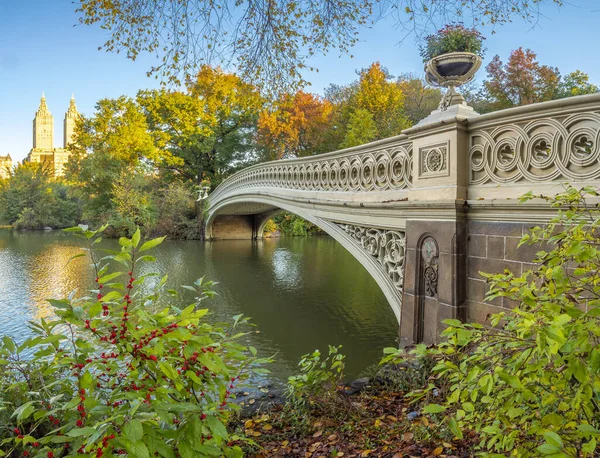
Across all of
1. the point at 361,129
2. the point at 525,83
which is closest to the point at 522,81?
the point at 525,83

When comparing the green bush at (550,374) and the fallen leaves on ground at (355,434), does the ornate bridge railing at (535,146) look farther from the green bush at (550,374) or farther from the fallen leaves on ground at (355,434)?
the fallen leaves on ground at (355,434)

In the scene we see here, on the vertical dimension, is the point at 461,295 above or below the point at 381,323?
above

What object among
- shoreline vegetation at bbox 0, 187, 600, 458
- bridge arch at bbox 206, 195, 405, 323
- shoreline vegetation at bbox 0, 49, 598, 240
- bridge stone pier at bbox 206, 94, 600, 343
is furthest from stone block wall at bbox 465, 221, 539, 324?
shoreline vegetation at bbox 0, 49, 598, 240

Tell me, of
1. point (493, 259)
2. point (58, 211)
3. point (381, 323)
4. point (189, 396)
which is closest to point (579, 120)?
point (493, 259)

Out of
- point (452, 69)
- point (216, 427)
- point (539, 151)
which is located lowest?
point (216, 427)

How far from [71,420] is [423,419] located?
1977 mm

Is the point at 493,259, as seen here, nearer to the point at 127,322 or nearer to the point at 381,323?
the point at 127,322

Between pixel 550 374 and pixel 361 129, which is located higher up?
pixel 361 129

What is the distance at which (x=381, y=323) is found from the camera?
707 cm

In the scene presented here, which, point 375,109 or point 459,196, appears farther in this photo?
point 375,109

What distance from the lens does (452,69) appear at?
14.0 feet

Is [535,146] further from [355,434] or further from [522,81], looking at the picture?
[522,81]

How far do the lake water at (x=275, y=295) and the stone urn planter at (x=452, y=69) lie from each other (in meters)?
3.04

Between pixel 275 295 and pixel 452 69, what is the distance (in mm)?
6451
